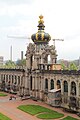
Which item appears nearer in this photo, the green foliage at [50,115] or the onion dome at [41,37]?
the green foliage at [50,115]

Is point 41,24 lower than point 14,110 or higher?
higher

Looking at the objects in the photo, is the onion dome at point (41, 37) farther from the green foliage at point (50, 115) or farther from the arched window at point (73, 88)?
the green foliage at point (50, 115)

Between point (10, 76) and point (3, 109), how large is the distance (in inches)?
1520

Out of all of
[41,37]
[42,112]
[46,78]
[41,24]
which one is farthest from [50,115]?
[41,24]

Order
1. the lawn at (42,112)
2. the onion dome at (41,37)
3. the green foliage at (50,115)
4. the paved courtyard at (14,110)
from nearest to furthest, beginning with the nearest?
1. the green foliage at (50,115)
2. the paved courtyard at (14,110)
3. the lawn at (42,112)
4. the onion dome at (41,37)

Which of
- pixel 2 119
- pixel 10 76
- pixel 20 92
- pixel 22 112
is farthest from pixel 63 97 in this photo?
pixel 10 76

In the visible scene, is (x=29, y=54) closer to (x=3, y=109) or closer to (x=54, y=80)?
(x=54, y=80)

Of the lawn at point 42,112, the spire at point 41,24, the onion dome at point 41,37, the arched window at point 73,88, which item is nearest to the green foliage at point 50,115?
the lawn at point 42,112

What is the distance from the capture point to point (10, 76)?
332 ft

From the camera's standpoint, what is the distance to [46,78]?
74750 millimetres

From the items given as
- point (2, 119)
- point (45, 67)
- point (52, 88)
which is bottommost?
point (2, 119)

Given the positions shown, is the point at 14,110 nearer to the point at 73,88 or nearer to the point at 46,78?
the point at 73,88

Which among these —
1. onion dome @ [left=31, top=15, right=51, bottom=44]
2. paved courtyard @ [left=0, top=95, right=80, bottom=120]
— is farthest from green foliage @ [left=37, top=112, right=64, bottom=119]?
onion dome @ [left=31, top=15, right=51, bottom=44]

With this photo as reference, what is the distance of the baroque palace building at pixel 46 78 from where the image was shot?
62.0m
